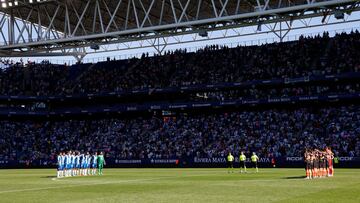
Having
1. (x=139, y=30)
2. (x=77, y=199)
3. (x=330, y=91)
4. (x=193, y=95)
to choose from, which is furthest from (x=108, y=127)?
(x=77, y=199)

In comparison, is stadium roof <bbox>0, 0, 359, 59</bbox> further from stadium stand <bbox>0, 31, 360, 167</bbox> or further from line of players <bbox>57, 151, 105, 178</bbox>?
line of players <bbox>57, 151, 105, 178</bbox>

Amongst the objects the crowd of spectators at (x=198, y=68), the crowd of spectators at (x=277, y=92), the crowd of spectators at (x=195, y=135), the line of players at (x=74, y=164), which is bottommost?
the line of players at (x=74, y=164)

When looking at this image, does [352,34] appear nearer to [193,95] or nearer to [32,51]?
[193,95]

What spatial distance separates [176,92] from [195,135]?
7857mm

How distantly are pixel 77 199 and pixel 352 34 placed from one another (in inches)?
1854

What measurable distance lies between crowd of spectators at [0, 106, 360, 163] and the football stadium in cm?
15

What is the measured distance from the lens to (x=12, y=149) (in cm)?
6750

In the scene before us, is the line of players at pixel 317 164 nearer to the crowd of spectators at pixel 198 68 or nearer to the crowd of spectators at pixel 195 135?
the crowd of spectators at pixel 195 135

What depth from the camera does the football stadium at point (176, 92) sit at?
50.0 m

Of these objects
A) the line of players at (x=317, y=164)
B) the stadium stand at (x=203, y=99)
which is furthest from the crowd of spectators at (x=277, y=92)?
the line of players at (x=317, y=164)

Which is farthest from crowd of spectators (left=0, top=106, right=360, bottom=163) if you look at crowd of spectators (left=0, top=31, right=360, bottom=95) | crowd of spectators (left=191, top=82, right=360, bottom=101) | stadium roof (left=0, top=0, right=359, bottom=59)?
stadium roof (left=0, top=0, right=359, bottom=59)

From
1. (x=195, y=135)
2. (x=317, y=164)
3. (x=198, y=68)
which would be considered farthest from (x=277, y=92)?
(x=317, y=164)

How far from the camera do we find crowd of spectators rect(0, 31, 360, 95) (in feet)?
194

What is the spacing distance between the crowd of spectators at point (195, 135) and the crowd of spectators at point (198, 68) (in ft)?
13.9
